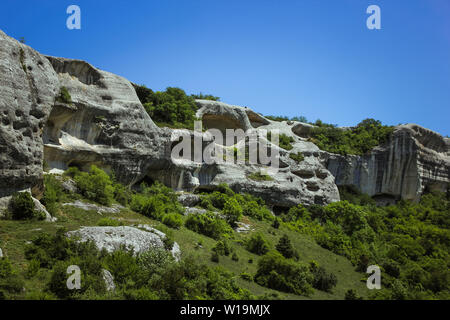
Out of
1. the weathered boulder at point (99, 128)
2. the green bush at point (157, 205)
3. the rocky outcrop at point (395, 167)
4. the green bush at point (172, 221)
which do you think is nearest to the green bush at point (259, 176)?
the weathered boulder at point (99, 128)

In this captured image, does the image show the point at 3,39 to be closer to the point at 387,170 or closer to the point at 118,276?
the point at 118,276

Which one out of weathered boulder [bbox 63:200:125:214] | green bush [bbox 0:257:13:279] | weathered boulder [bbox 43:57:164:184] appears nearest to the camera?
green bush [bbox 0:257:13:279]

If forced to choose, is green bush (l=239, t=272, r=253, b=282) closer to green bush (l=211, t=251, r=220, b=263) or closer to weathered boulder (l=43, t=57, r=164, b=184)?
green bush (l=211, t=251, r=220, b=263)

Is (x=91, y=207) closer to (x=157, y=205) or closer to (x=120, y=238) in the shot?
(x=157, y=205)

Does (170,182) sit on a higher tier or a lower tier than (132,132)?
lower

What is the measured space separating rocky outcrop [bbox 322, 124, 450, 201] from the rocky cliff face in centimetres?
13

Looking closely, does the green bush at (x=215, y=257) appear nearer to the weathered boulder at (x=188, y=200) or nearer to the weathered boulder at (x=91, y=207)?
the weathered boulder at (x=91, y=207)

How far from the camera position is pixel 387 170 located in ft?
154

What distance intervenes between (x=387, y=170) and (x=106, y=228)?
41.9m

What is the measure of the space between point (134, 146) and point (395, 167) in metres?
36.1

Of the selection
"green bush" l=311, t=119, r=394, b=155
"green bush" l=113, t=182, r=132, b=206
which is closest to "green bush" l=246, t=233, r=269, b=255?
"green bush" l=113, t=182, r=132, b=206

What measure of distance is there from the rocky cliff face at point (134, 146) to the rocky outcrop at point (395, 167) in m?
0.13

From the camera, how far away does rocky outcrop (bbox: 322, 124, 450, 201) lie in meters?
45.9

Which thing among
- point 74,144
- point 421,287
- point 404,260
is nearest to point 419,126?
point 404,260
